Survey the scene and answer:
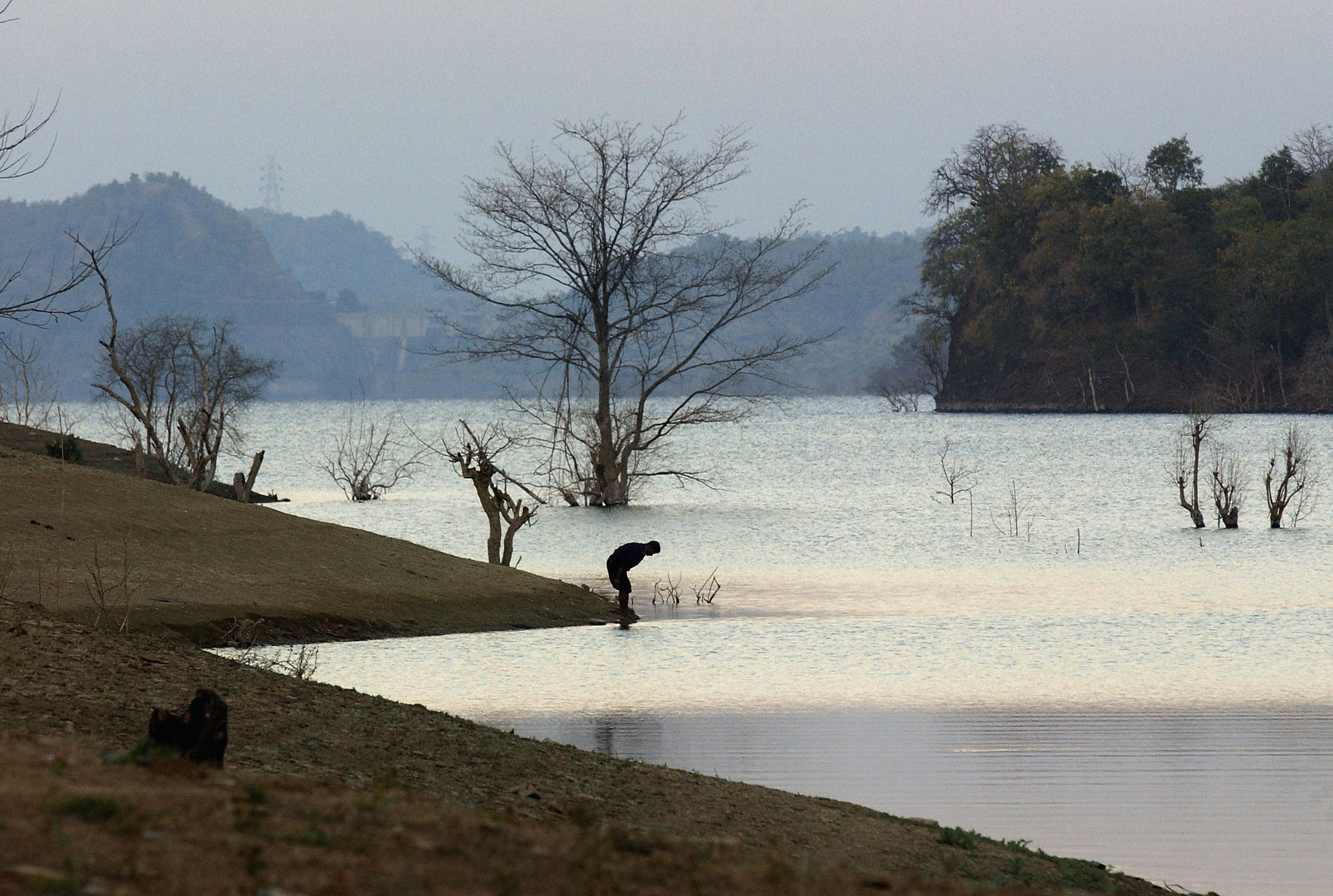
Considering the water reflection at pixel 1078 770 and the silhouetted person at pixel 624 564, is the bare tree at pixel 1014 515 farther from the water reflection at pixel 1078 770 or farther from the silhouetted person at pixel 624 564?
the water reflection at pixel 1078 770

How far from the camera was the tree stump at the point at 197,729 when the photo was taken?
6695 millimetres

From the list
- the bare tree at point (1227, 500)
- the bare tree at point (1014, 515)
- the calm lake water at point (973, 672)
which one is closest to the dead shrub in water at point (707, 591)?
the calm lake water at point (973, 672)

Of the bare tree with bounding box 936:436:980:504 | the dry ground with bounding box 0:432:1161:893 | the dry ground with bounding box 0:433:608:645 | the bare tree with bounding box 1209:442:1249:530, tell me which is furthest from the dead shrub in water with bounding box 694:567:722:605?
the bare tree with bounding box 936:436:980:504

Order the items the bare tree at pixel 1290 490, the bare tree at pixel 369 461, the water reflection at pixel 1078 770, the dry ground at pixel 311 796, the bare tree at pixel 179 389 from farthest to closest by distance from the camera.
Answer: the bare tree at pixel 369 461
the bare tree at pixel 1290 490
the bare tree at pixel 179 389
the water reflection at pixel 1078 770
the dry ground at pixel 311 796

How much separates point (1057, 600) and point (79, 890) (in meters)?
20.9

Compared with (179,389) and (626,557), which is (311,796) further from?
(179,389)

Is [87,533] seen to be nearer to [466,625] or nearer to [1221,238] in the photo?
[466,625]

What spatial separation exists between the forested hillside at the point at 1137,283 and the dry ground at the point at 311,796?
3074 inches

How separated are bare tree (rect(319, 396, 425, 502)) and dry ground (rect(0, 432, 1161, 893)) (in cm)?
2374

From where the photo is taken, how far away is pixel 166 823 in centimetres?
480

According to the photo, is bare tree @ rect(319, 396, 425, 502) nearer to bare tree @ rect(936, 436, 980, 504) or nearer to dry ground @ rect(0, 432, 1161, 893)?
bare tree @ rect(936, 436, 980, 504)

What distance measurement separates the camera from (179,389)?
52.3m

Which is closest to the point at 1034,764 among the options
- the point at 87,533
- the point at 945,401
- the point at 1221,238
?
the point at 87,533

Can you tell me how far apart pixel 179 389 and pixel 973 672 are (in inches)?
1666
